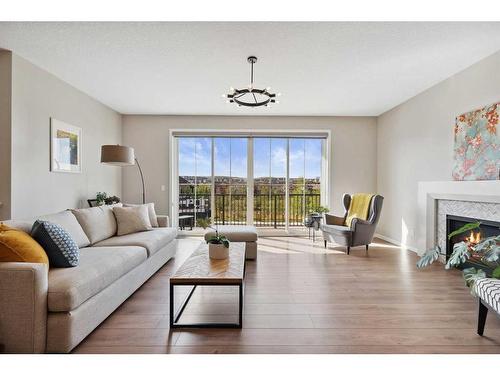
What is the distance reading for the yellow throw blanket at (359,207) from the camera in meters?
4.75

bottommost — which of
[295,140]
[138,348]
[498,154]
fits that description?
[138,348]

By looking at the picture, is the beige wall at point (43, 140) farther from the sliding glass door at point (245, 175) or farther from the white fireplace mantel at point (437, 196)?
the white fireplace mantel at point (437, 196)

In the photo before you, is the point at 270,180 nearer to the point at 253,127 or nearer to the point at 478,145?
the point at 253,127

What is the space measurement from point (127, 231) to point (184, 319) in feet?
6.09

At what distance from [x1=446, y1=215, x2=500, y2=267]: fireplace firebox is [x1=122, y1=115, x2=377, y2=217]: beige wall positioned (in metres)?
2.29

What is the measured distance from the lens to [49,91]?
374cm

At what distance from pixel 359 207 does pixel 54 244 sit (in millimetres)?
4489

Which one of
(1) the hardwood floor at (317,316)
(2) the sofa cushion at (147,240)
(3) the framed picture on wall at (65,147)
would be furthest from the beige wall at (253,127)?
(1) the hardwood floor at (317,316)

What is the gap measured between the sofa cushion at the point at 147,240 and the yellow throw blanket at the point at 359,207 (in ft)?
10.1

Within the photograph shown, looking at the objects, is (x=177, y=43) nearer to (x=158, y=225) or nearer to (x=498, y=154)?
(x=158, y=225)

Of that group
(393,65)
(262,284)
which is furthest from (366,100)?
(262,284)

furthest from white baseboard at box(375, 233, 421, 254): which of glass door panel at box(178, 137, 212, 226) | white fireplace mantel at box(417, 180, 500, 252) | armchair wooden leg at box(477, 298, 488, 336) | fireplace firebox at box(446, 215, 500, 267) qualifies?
glass door panel at box(178, 137, 212, 226)

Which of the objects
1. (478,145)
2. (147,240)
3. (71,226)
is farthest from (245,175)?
(478,145)

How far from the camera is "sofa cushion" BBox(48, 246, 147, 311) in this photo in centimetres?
169
